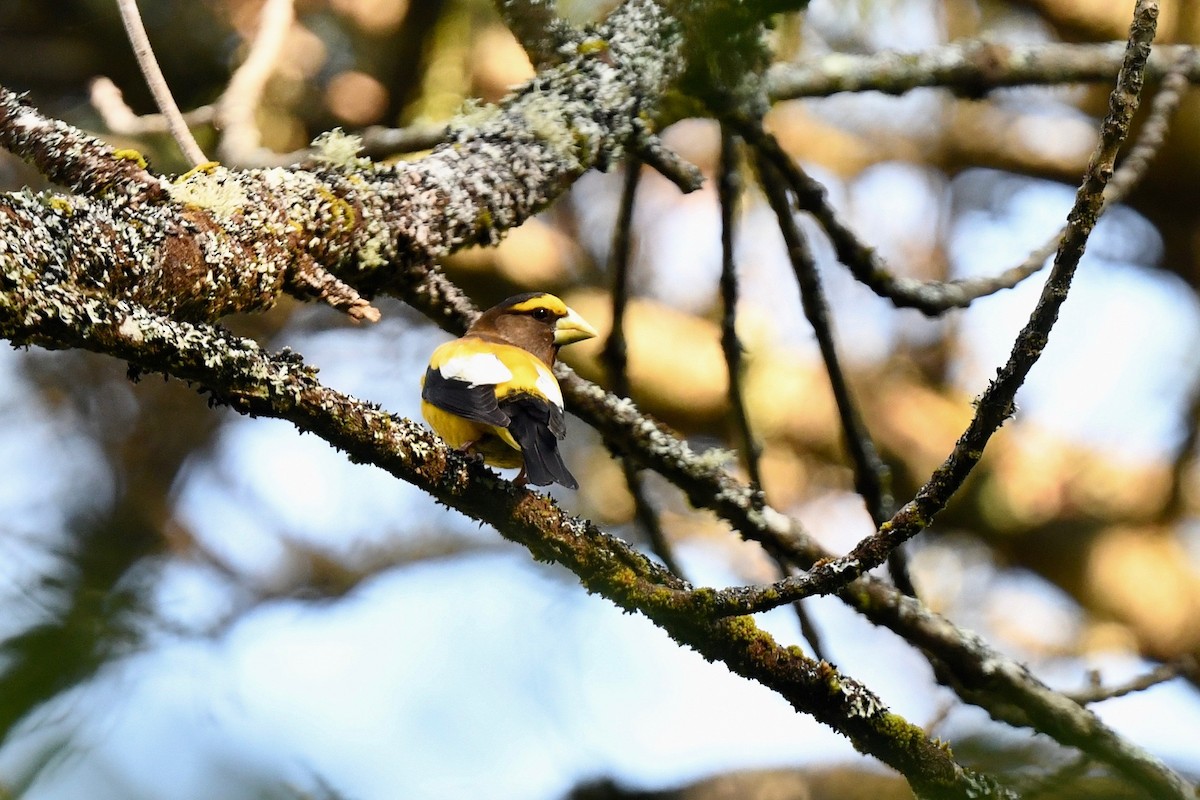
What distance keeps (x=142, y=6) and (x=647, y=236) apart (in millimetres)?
2817

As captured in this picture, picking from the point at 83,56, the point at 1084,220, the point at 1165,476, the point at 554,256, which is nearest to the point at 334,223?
the point at 1084,220

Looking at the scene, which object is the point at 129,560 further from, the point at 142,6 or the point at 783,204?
the point at 142,6

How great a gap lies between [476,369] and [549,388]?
0.19 m

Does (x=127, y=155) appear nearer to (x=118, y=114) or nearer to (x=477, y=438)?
(x=118, y=114)

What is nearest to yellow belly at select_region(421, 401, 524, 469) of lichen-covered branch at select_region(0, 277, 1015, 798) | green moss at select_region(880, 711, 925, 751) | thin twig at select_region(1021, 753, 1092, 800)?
lichen-covered branch at select_region(0, 277, 1015, 798)

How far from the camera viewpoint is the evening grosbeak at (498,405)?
103 inches

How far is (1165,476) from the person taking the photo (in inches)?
245

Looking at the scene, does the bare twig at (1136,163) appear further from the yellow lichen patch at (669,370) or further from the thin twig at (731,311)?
the yellow lichen patch at (669,370)

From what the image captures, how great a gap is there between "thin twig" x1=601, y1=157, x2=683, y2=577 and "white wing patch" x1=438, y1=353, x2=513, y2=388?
53 centimetres

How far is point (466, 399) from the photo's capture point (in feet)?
8.75

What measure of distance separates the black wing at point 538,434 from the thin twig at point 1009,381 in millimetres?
778

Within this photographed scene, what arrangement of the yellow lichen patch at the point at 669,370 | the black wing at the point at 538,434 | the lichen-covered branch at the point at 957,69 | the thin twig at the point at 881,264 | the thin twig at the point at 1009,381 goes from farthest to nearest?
1. the yellow lichen patch at the point at 669,370
2. the lichen-covered branch at the point at 957,69
3. the thin twig at the point at 881,264
4. the black wing at the point at 538,434
5. the thin twig at the point at 1009,381

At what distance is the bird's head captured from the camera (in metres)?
3.33

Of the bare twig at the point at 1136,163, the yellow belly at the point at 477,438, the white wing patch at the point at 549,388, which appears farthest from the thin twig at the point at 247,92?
the bare twig at the point at 1136,163
